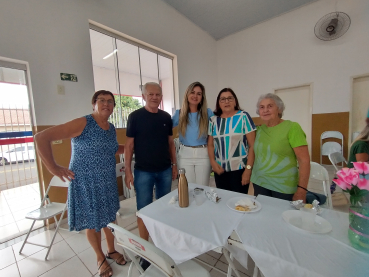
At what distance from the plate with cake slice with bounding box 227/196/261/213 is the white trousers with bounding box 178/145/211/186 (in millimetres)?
449

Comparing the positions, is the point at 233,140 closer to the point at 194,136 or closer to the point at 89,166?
the point at 194,136

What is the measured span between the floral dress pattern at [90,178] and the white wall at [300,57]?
158 inches

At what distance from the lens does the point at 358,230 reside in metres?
0.66

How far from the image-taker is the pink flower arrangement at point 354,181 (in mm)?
530

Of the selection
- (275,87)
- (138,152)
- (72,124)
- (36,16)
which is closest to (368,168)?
(138,152)

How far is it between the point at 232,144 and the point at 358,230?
877mm

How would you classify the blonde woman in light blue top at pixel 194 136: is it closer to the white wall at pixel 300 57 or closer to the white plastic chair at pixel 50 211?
the white plastic chair at pixel 50 211

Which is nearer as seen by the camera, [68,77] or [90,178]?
[90,178]

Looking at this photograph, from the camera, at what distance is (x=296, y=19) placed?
414cm

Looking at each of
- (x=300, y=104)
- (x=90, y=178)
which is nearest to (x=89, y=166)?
(x=90, y=178)

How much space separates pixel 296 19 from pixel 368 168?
5.15 meters

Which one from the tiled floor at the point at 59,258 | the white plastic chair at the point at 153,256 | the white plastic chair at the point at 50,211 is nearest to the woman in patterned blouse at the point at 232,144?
the tiled floor at the point at 59,258

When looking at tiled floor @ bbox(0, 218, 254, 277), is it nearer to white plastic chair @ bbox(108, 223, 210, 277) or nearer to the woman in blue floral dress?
the woman in blue floral dress

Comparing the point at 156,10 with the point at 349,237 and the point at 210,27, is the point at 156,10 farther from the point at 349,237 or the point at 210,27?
the point at 349,237
